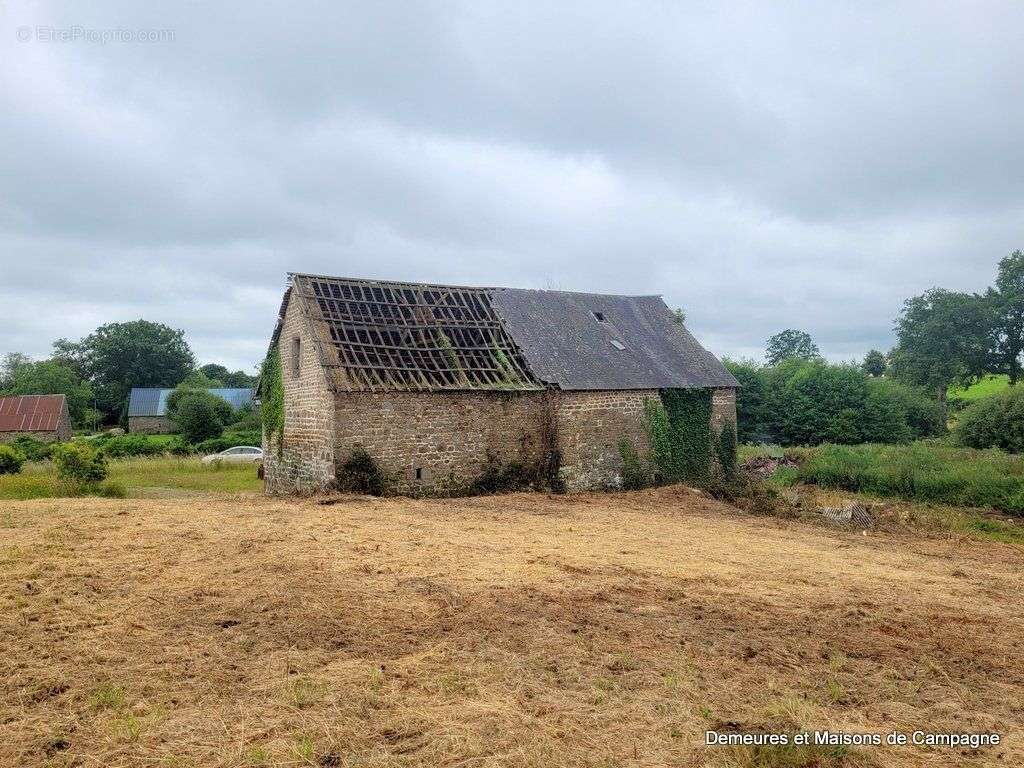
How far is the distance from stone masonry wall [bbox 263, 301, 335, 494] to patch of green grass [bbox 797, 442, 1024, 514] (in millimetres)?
17732

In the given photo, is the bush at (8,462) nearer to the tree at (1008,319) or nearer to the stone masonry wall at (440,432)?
the stone masonry wall at (440,432)

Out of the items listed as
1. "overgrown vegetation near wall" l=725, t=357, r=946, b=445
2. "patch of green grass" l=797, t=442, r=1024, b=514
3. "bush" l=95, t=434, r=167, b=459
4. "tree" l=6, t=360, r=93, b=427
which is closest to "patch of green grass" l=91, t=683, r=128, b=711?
"patch of green grass" l=797, t=442, r=1024, b=514

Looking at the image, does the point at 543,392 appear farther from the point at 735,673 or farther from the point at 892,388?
the point at 892,388

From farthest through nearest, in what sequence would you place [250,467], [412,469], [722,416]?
[250,467] → [722,416] → [412,469]

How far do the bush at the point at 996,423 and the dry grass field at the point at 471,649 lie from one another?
748 inches

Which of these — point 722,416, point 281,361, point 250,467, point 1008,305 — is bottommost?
point 250,467

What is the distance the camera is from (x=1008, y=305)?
49.9m

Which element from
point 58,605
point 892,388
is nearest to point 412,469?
point 58,605

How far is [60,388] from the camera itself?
228 feet

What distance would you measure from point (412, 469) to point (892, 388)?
108 ft

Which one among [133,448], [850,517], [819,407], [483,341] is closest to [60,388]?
[133,448]

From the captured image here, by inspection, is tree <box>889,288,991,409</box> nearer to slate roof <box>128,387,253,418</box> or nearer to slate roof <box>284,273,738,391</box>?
slate roof <box>284,273,738,391</box>

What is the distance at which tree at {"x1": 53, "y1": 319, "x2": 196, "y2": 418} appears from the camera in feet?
250

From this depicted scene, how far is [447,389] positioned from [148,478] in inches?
579
